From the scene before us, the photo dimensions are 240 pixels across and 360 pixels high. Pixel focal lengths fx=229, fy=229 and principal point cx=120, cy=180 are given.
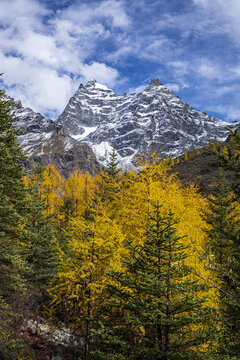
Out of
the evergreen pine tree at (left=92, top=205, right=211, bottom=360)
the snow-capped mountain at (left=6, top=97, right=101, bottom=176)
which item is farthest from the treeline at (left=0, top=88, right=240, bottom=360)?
the snow-capped mountain at (left=6, top=97, right=101, bottom=176)

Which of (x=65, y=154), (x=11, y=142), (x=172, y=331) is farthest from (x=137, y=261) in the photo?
(x=65, y=154)

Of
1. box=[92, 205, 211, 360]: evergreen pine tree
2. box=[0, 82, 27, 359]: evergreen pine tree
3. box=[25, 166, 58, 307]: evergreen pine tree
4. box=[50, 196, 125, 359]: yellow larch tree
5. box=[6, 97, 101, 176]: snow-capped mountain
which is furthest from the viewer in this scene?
box=[6, 97, 101, 176]: snow-capped mountain

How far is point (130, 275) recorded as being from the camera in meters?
6.43

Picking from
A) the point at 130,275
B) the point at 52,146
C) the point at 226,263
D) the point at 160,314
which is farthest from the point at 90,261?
the point at 52,146

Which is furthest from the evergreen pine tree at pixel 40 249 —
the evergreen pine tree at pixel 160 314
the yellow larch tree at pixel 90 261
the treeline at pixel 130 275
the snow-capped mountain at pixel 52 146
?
the snow-capped mountain at pixel 52 146

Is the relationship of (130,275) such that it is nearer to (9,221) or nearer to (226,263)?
(226,263)

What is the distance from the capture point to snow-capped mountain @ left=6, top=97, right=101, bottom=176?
436 ft

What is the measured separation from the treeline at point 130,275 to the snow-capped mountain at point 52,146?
11811 cm

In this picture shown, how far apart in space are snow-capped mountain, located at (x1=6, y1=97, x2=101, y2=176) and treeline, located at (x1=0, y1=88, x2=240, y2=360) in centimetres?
11811

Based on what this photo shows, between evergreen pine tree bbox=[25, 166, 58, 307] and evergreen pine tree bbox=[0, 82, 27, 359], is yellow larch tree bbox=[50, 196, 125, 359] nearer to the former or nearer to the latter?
evergreen pine tree bbox=[0, 82, 27, 359]

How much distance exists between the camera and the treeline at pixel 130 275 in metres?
4.79

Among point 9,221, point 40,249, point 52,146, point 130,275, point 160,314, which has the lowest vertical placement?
point 160,314

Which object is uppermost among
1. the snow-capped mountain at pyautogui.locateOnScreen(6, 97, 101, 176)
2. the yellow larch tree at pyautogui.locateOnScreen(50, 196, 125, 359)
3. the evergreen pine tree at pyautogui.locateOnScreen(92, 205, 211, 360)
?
the snow-capped mountain at pyautogui.locateOnScreen(6, 97, 101, 176)

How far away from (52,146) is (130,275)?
5723 inches
